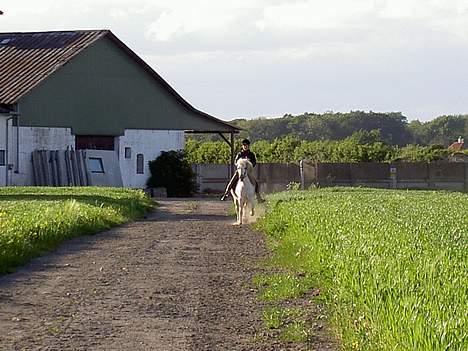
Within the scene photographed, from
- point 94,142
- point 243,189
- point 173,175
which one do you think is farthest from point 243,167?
point 173,175

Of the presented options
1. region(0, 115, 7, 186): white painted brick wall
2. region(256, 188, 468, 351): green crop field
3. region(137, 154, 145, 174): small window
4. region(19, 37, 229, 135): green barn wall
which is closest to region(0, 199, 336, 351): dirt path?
region(256, 188, 468, 351): green crop field

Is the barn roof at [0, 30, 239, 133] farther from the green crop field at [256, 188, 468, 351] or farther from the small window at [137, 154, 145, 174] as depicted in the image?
the green crop field at [256, 188, 468, 351]

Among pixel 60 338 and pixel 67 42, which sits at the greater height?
pixel 67 42

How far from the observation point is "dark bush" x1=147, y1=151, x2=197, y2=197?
54250 mm

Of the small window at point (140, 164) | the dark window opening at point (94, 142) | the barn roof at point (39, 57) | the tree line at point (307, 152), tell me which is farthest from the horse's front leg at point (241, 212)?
the tree line at point (307, 152)

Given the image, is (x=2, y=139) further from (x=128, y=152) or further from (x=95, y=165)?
(x=128, y=152)

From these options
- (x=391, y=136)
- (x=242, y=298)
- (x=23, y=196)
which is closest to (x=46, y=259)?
(x=242, y=298)

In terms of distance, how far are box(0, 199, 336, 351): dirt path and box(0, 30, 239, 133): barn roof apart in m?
29.3

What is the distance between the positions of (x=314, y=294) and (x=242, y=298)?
0.90m

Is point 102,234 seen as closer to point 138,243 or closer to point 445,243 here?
point 138,243

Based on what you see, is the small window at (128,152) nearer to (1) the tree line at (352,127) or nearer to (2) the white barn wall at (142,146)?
(2) the white barn wall at (142,146)

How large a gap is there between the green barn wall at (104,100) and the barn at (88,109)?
0.16 feet

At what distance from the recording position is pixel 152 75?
5456cm

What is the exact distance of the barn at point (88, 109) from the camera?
4903 centimetres
